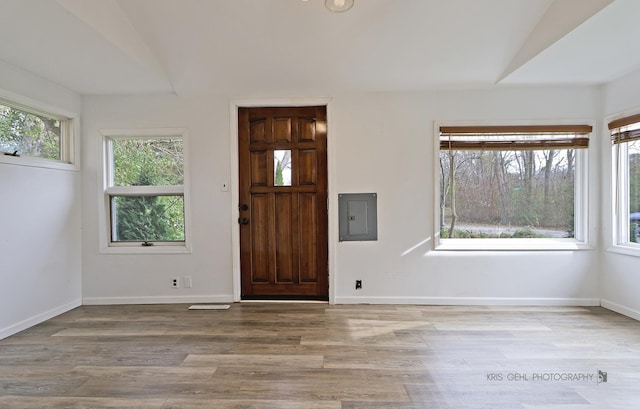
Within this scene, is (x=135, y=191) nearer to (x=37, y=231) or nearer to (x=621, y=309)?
(x=37, y=231)

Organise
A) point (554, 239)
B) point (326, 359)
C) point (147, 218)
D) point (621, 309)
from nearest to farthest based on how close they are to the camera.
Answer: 1. point (326, 359)
2. point (621, 309)
3. point (554, 239)
4. point (147, 218)

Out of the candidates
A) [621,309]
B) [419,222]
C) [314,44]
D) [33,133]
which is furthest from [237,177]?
[621,309]

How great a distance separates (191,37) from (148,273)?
7.97 ft

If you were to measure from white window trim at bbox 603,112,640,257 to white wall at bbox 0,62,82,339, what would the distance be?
5.49m

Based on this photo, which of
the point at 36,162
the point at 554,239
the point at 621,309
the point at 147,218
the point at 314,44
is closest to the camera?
the point at 314,44

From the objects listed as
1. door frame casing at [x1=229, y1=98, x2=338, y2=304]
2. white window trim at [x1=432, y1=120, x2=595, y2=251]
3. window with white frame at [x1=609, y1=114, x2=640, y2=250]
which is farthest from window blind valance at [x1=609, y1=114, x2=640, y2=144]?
door frame casing at [x1=229, y1=98, x2=338, y2=304]

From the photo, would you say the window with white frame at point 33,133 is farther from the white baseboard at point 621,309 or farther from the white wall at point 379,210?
the white baseboard at point 621,309

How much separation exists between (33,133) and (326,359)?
132 inches

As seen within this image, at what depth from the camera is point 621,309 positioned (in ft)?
9.93

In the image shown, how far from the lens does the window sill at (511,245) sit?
326 centimetres

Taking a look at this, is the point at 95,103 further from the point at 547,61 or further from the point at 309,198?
the point at 547,61

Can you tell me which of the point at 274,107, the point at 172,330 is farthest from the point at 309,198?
the point at 172,330

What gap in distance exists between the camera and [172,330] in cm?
272

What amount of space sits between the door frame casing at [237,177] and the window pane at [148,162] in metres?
0.62
